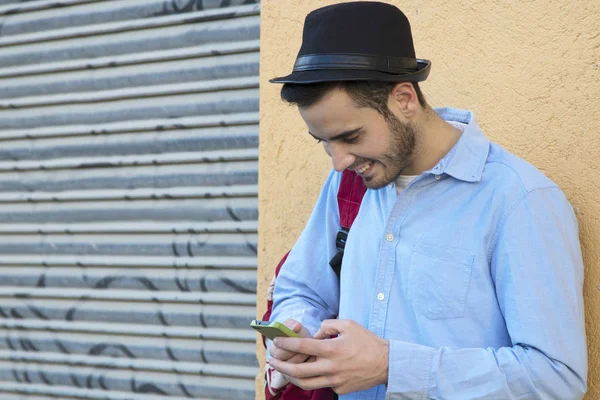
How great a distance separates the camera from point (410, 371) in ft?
6.75

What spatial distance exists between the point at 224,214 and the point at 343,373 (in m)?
1.98

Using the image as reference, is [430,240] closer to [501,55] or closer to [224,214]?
[501,55]

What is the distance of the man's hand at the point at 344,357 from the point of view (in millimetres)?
2066

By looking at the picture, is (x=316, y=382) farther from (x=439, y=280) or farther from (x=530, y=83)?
(x=530, y=83)

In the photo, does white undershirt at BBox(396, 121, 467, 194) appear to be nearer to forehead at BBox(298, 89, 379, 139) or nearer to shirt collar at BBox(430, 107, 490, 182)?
shirt collar at BBox(430, 107, 490, 182)

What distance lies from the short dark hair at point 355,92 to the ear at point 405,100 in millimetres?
19

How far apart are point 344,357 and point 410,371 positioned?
0.57ft

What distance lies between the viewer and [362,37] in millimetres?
2182

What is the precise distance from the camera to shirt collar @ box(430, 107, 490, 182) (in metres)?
2.20

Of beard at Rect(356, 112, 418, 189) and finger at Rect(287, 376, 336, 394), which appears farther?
beard at Rect(356, 112, 418, 189)

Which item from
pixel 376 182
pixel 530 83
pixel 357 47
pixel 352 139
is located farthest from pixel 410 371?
pixel 530 83

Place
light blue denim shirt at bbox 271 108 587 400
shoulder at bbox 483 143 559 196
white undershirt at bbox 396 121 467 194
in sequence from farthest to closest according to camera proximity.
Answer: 1. white undershirt at bbox 396 121 467 194
2. shoulder at bbox 483 143 559 196
3. light blue denim shirt at bbox 271 108 587 400

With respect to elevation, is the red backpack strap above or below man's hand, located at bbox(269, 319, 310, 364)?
above

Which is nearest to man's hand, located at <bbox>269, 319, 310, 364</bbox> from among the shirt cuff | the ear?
the shirt cuff
